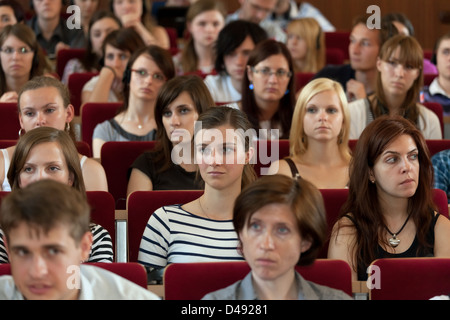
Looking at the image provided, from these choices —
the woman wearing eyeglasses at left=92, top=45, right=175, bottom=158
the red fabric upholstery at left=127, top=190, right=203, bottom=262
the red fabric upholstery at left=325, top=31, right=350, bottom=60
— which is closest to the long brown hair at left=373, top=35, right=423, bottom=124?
the woman wearing eyeglasses at left=92, top=45, right=175, bottom=158

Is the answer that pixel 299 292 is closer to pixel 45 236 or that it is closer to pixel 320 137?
pixel 45 236

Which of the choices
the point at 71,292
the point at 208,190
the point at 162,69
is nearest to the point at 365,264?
the point at 208,190

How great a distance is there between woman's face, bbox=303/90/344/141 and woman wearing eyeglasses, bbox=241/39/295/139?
521 mm

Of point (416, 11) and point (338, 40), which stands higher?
point (416, 11)

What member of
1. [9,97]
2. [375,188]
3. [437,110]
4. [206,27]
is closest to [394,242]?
[375,188]

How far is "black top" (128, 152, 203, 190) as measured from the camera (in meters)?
2.98

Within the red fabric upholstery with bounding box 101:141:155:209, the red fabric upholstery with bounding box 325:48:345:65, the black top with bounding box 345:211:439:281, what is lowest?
the black top with bounding box 345:211:439:281

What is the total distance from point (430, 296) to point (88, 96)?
245 cm

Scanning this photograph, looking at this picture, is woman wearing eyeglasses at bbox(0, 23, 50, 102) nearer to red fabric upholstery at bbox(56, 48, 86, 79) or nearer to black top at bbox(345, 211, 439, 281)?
red fabric upholstery at bbox(56, 48, 86, 79)

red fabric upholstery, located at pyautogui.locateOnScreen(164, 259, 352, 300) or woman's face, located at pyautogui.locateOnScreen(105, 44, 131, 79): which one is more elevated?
woman's face, located at pyautogui.locateOnScreen(105, 44, 131, 79)

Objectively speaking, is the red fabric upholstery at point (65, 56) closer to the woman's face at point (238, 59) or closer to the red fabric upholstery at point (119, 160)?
the woman's face at point (238, 59)

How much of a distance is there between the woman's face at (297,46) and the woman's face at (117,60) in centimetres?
105

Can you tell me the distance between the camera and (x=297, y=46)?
494cm

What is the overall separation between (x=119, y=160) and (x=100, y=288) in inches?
51.4
